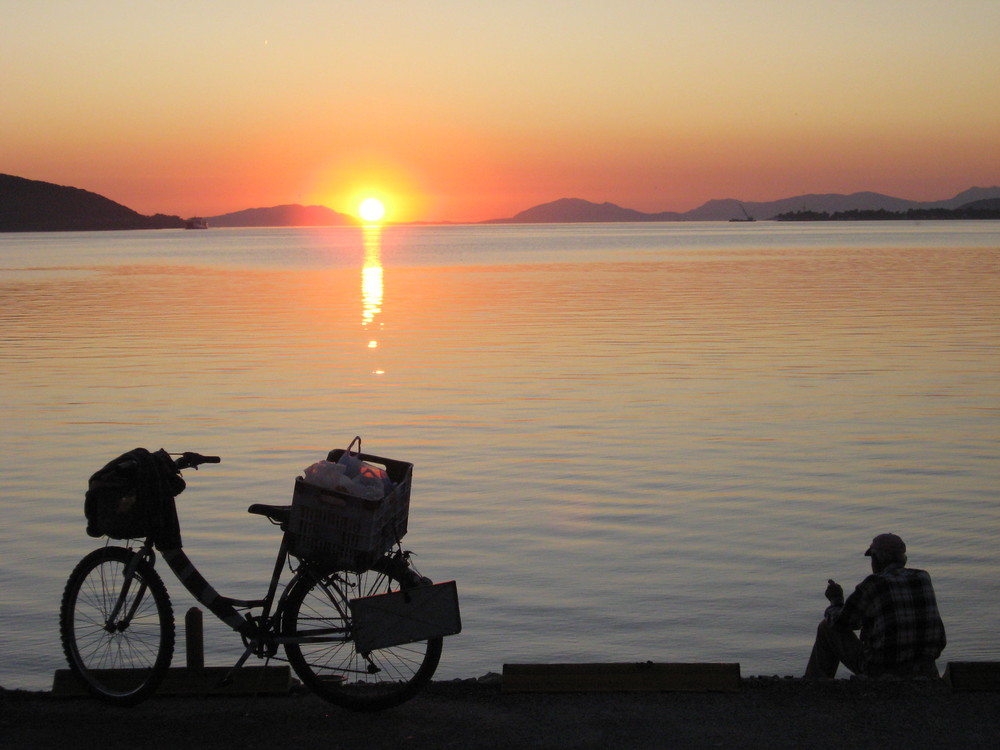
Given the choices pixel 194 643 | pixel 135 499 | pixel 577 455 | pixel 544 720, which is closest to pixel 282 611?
pixel 194 643

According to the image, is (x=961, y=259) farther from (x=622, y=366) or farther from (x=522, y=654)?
(x=522, y=654)

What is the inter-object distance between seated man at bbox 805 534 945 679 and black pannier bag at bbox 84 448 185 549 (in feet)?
11.0

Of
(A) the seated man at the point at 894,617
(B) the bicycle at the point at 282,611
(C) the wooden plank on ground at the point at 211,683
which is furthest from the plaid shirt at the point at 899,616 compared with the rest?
(C) the wooden plank on ground at the point at 211,683

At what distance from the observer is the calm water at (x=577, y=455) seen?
30.2 ft

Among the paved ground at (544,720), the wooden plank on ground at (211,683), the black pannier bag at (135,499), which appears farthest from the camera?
the wooden plank on ground at (211,683)

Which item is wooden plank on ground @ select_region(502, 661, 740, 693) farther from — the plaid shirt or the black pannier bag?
the black pannier bag

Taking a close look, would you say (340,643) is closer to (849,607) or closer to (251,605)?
(251,605)

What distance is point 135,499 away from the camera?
5.63 meters

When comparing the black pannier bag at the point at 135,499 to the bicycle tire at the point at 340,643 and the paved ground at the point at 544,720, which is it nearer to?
the bicycle tire at the point at 340,643

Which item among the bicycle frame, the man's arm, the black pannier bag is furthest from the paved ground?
the black pannier bag

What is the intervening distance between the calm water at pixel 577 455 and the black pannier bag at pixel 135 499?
116 inches

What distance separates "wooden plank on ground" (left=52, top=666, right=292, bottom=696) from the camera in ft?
19.2

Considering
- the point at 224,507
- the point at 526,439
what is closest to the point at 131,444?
the point at 224,507

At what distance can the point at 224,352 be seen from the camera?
2683 centimetres
